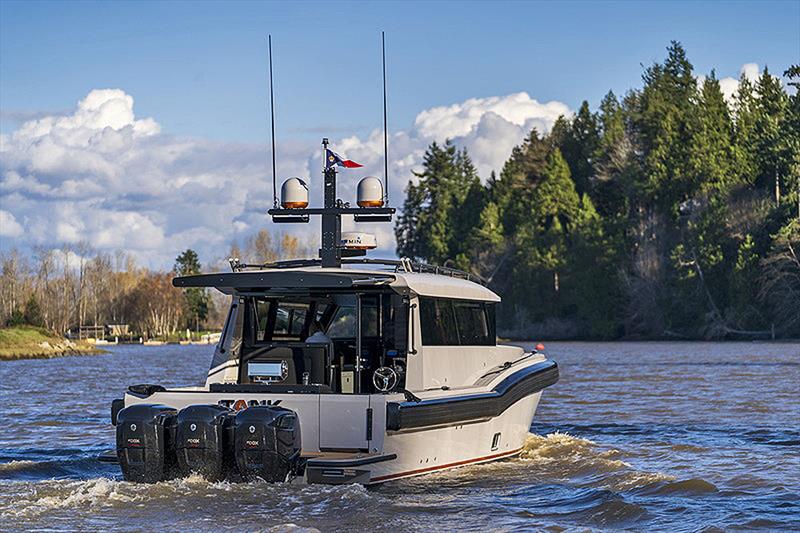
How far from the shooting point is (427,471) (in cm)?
1467

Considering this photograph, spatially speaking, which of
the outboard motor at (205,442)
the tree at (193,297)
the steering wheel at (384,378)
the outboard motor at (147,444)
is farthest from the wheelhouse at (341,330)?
the tree at (193,297)

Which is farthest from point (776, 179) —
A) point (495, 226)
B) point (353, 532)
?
point (353, 532)

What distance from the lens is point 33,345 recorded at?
7606 centimetres

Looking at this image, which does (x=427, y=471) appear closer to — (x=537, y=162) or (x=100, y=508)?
(x=100, y=508)

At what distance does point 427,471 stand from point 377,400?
4.92ft

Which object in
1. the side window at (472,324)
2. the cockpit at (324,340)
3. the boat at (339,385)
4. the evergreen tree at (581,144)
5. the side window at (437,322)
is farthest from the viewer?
the evergreen tree at (581,144)

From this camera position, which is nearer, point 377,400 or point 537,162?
point 377,400

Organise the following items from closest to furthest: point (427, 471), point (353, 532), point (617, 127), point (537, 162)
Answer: point (353, 532) → point (427, 471) → point (617, 127) → point (537, 162)

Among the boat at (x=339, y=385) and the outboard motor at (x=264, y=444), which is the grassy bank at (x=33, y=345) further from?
the outboard motor at (x=264, y=444)

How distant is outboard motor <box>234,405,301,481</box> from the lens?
1294cm

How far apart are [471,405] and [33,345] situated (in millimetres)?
65349

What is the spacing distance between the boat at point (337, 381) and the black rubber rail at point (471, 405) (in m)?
0.02

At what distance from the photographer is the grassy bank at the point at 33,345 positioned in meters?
73.3

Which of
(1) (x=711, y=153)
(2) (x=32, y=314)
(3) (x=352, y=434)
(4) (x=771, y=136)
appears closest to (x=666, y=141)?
(1) (x=711, y=153)
